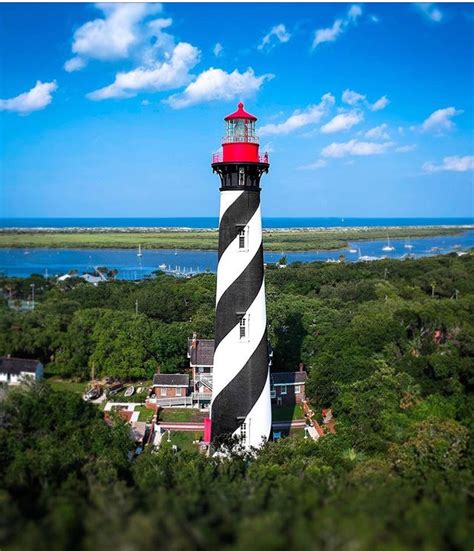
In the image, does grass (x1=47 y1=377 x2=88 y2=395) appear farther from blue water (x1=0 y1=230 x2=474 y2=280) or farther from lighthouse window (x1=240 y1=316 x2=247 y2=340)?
blue water (x1=0 y1=230 x2=474 y2=280)

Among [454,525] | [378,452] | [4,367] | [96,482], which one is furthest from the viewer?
[4,367]

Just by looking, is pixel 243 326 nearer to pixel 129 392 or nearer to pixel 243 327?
pixel 243 327

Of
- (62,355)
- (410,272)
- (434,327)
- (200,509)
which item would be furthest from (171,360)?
(410,272)

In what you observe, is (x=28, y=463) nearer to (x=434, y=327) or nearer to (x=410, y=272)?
(x=434, y=327)

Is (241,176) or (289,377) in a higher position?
(241,176)

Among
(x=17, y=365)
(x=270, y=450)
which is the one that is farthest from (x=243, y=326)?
(x=17, y=365)

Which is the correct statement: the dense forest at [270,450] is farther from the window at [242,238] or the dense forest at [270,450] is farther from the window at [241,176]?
the window at [241,176]
